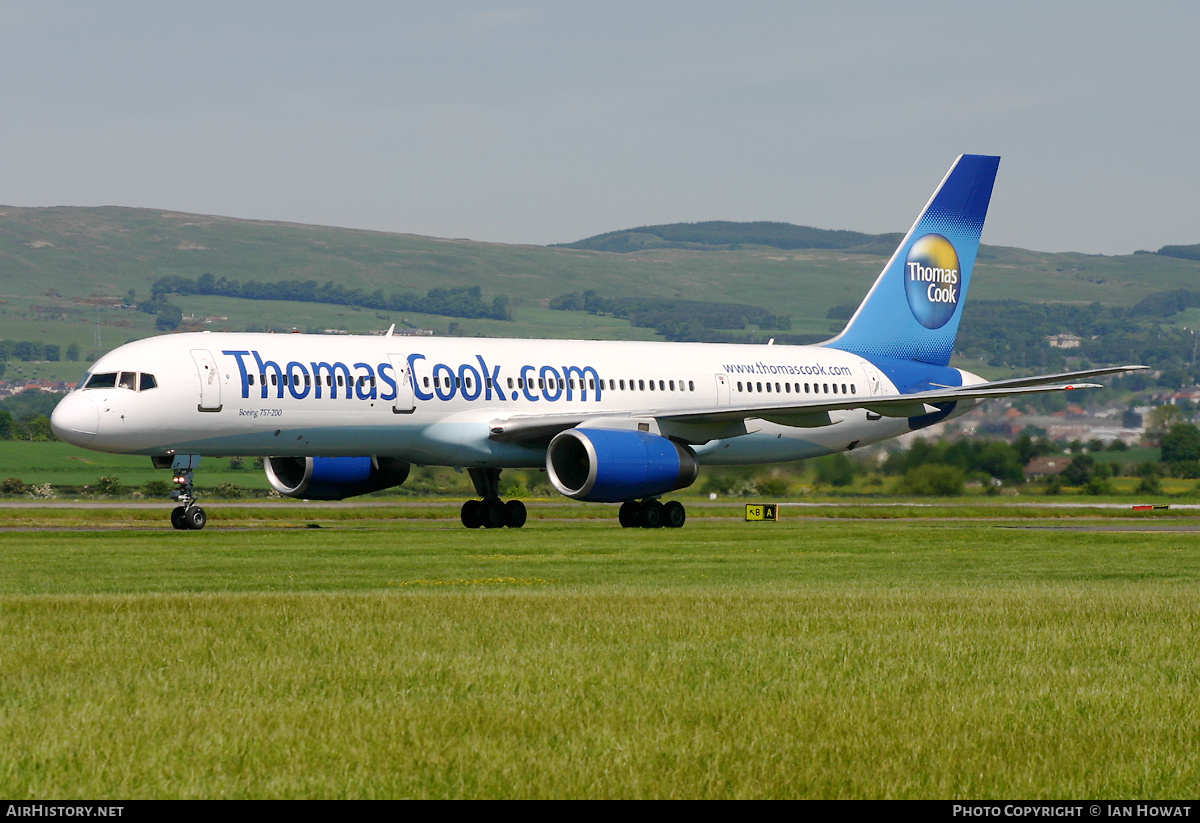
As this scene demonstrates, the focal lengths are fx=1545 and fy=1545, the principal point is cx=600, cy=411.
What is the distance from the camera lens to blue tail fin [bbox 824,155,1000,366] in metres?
43.4

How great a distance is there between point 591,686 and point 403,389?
23.4 meters

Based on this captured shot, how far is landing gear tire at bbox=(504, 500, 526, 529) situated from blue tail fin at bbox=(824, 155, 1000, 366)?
1159 cm

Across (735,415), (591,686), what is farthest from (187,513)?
(591,686)

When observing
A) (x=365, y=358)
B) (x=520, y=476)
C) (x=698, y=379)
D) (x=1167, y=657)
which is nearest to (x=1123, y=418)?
(x=520, y=476)

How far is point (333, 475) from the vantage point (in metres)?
35.8

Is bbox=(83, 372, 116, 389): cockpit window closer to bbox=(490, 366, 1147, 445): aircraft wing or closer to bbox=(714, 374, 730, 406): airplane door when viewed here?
bbox=(490, 366, 1147, 445): aircraft wing

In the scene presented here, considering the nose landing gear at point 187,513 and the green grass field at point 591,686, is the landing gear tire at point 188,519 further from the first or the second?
the green grass field at point 591,686

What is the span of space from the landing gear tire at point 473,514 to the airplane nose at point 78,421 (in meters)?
9.35

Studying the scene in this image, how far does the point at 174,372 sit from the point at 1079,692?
2373 cm

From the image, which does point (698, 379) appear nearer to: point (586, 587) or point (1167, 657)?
point (586, 587)

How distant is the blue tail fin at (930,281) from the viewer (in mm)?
43375

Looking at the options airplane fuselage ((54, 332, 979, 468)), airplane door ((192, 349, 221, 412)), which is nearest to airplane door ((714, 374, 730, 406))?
airplane fuselage ((54, 332, 979, 468))

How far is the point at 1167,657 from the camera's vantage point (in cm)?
→ 1129

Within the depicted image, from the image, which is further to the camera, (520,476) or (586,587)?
(520,476)
